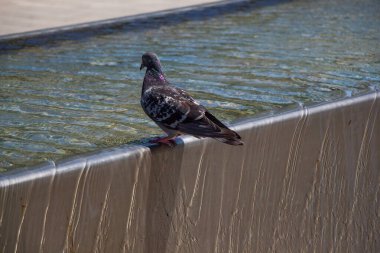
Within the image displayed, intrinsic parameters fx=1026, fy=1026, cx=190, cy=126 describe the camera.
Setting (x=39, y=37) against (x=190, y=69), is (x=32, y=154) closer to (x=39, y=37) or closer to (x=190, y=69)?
(x=190, y=69)

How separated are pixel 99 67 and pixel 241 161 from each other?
2.71 m

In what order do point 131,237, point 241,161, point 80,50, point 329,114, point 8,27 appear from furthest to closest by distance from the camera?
point 8,27
point 80,50
point 329,114
point 241,161
point 131,237

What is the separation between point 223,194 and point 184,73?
235cm

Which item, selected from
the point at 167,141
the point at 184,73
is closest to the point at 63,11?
the point at 184,73

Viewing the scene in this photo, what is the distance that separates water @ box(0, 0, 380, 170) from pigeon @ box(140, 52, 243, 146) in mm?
354

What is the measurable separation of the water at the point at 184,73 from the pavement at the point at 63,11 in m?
0.66

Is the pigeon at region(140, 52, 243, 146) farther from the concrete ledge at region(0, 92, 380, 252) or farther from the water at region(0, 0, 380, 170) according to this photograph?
the water at region(0, 0, 380, 170)

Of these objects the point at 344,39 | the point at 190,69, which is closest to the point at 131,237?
the point at 190,69

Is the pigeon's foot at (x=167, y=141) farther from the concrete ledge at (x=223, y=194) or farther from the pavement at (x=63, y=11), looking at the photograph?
the pavement at (x=63, y=11)

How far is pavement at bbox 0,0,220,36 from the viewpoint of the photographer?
10.5m

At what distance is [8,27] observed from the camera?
10.2 m

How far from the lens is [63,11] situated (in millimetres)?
11320

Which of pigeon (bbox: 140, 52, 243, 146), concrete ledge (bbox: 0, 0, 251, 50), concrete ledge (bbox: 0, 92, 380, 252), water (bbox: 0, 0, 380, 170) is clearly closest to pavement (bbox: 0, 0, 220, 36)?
concrete ledge (bbox: 0, 0, 251, 50)

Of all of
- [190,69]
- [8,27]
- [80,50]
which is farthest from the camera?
[8,27]
